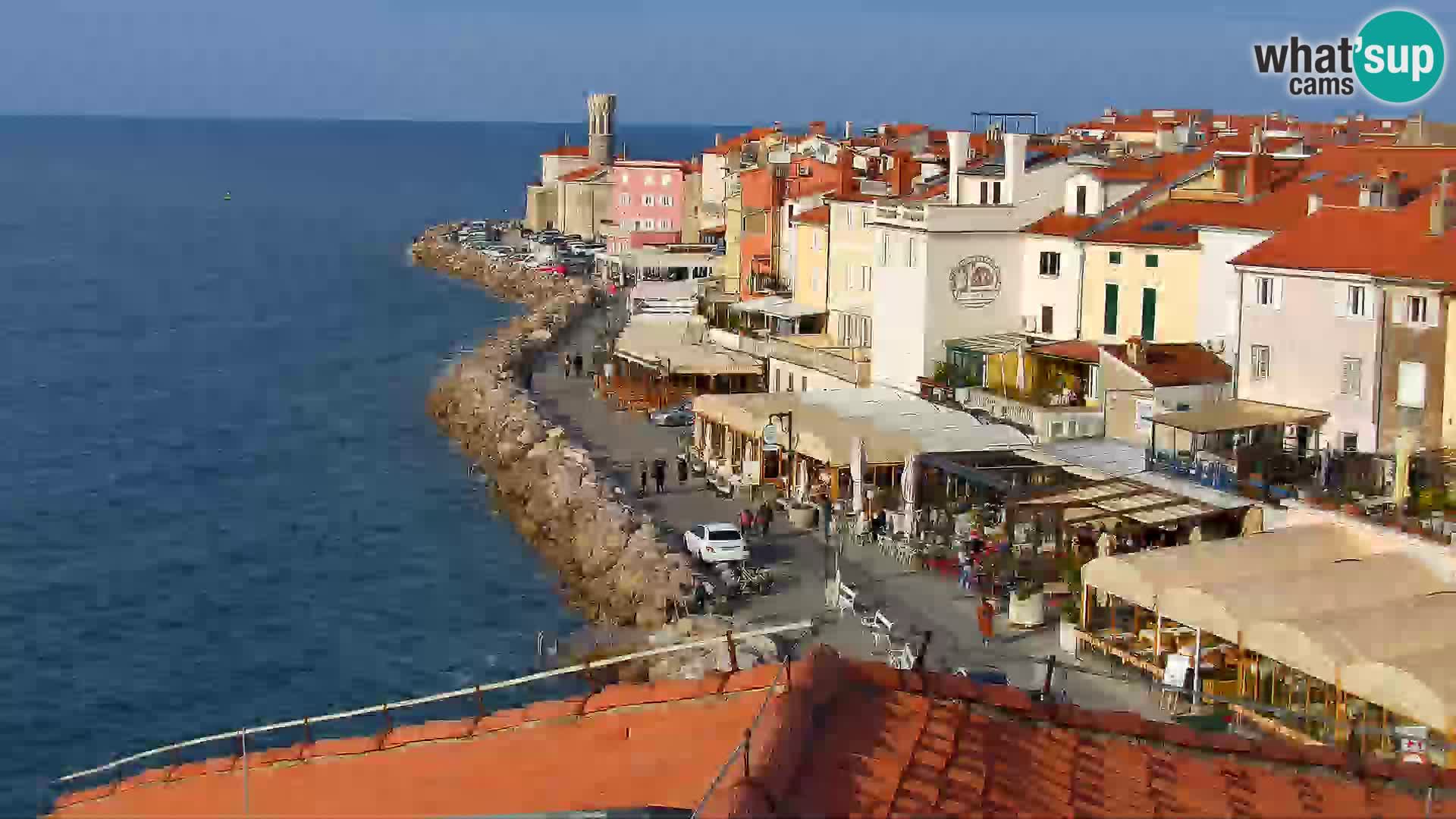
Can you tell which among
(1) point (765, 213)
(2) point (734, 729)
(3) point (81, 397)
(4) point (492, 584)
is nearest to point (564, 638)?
(4) point (492, 584)

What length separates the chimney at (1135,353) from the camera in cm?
3166

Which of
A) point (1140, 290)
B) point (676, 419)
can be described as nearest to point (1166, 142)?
point (1140, 290)

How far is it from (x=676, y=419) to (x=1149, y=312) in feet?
45.6

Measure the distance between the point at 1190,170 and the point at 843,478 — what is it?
10842 millimetres

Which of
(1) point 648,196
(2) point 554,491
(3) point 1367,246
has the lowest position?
(2) point 554,491

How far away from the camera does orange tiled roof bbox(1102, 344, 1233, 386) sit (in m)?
31.4

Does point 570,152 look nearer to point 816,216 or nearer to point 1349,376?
point 816,216

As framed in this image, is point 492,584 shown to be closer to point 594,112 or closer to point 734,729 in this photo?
point 734,729

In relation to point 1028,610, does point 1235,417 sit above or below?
above

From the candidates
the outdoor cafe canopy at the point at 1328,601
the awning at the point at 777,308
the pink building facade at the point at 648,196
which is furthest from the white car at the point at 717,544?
the pink building facade at the point at 648,196

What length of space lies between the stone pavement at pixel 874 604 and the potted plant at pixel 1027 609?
0.60 feet

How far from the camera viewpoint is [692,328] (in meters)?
51.0

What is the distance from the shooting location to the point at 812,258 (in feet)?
155

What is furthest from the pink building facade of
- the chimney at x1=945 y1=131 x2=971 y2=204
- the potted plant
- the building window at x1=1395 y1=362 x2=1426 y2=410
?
the potted plant
